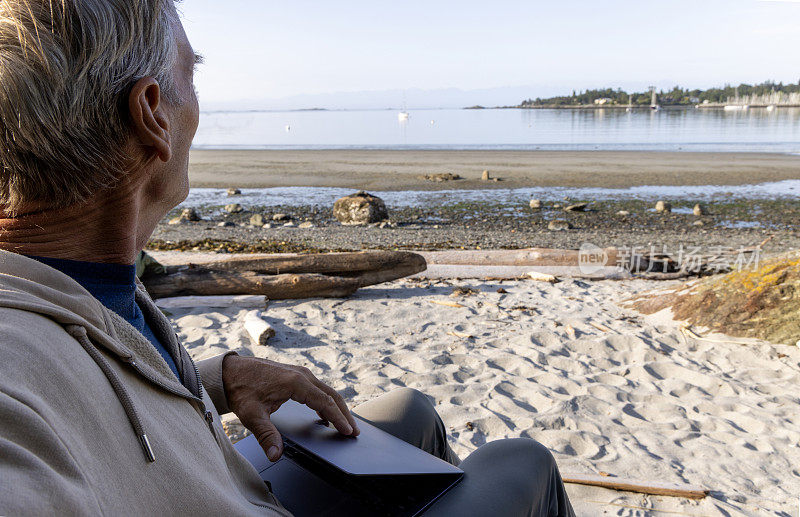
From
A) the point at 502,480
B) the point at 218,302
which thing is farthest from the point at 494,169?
the point at 502,480

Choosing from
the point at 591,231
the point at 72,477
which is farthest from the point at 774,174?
the point at 72,477

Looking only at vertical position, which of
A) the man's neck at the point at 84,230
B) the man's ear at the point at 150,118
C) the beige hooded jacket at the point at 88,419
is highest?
the man's ear at the point at 150,118

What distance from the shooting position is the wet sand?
20562 mm

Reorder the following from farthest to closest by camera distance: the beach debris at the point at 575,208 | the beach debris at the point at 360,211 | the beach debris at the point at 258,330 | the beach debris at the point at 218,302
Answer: the beach debris at the point at 575,208, the beach debris at the point at 360,211, the beach debris at the point at 218,302, the beach debris at the point at 258,330

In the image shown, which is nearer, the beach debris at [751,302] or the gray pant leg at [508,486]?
the gray pant leg at [508,486]

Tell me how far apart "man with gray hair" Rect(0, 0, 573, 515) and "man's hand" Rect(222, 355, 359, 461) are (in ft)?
1.09

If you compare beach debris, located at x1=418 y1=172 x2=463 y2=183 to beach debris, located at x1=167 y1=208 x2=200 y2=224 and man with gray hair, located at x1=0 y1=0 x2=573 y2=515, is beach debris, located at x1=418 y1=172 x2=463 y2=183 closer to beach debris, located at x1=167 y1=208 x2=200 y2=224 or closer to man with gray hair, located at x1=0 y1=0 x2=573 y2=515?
beach debris, located at x1=167 y1=208 x2=200 y2=224

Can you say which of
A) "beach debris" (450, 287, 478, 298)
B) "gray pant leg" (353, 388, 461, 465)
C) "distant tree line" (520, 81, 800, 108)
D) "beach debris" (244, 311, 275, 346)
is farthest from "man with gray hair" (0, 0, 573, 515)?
"distant tree line" (520, 81, 800, 108)

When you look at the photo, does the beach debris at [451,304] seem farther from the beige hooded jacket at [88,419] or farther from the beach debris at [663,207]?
the beach debris at [663,207]

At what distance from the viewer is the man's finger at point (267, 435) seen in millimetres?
1623

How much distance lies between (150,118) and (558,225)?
39.8 feet

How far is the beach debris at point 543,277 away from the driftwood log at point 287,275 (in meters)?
1.55

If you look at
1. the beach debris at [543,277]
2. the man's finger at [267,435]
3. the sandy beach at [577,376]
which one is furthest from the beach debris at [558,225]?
the man's finger at [267,435]

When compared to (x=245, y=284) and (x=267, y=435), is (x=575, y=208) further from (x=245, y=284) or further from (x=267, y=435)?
(x=267, y=435)
